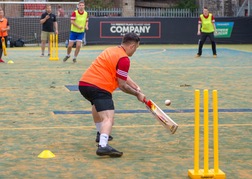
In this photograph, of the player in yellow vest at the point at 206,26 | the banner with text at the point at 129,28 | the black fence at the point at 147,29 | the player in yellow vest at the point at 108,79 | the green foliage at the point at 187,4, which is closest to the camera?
the player in yellow vest at the point at 108,79

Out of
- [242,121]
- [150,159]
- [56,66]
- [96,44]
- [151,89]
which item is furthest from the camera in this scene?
[96,44]

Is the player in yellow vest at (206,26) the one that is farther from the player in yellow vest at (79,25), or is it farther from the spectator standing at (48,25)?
the spectator standing at (48,25)

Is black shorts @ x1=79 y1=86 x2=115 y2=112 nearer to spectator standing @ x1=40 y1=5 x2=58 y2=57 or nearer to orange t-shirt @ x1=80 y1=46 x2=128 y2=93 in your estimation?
orange t-shirt @ x1=80 y1=46 x2=128 y2=93

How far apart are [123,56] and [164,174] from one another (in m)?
1.68

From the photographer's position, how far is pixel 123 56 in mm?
8594

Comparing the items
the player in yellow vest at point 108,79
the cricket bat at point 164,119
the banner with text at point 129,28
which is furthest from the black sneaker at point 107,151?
the banner with text at point 129,28

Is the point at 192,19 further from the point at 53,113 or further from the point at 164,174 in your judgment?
the point at 164,174

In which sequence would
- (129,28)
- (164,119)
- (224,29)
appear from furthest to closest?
(224,29) < (129,28) < (164,119)

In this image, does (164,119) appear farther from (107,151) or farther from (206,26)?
(206,26)

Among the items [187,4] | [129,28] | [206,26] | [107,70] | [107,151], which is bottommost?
[129,28]

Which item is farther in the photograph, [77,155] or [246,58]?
[246,58]

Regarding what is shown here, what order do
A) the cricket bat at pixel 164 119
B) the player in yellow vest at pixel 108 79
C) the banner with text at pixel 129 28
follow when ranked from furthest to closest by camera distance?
the banner with text at pixel 129 28, the player in yellow vest at pixel 108 79, the cricket bat at pixel 164 119

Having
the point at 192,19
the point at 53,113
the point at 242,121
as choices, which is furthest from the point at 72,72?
the point at 192,19

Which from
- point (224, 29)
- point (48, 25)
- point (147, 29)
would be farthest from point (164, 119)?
point (224, 29)
